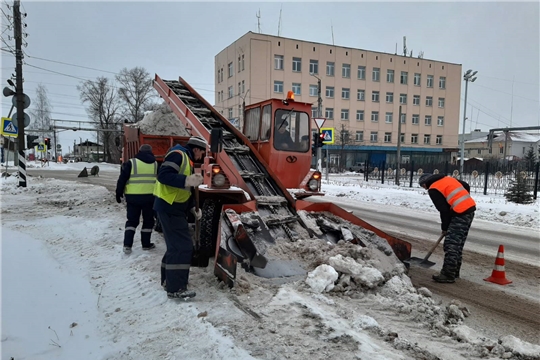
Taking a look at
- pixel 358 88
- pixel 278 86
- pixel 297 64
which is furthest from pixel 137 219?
pixel 358 88

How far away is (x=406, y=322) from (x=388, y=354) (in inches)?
33.0

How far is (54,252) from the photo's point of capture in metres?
6.01

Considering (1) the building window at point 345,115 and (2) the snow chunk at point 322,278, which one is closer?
(2) the snow chunk at point 322,278

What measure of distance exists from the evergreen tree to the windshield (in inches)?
453

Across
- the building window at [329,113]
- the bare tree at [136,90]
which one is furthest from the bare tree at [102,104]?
the building window at [329,113]

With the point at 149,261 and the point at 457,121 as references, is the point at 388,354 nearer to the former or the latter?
the point at 149,261

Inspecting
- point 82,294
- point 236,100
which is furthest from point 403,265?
point 236,100

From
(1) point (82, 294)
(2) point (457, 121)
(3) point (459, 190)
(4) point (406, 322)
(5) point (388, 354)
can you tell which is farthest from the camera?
(2) point (457, 121)

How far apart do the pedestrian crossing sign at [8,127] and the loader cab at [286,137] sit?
40.2 feet

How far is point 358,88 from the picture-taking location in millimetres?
46625

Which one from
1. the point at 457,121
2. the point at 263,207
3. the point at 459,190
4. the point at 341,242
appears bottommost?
the point at 341,242

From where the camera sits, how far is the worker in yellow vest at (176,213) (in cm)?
401

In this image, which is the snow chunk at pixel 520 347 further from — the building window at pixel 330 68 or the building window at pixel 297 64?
the building window at pixel 330 68

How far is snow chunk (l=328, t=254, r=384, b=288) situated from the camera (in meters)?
4.25
